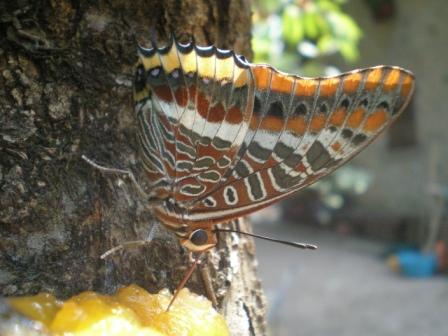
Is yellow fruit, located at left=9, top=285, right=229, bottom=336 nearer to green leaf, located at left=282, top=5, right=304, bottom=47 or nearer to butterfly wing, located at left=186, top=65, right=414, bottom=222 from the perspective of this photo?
butterfly wing, located at left=186, top=65, right=414, bottom=222

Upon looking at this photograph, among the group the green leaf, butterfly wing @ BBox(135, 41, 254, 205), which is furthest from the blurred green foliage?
butterfly wing @ BBox(135, 41, 254, 205)

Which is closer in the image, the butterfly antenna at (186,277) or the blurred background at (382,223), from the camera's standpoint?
the butterfly antenna at (186,277)

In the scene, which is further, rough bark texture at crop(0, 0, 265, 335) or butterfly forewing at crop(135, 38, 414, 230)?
butterfly forewing at crop(135, 38, 414, 230)

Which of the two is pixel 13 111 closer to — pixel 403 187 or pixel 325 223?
pixel 403 187

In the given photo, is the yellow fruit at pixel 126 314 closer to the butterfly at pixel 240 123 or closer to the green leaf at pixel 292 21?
the butterfly at pixel 240 123

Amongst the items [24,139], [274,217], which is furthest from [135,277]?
[274,217]

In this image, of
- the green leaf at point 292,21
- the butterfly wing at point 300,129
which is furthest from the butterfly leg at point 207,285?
the green leaf at point 292,21
